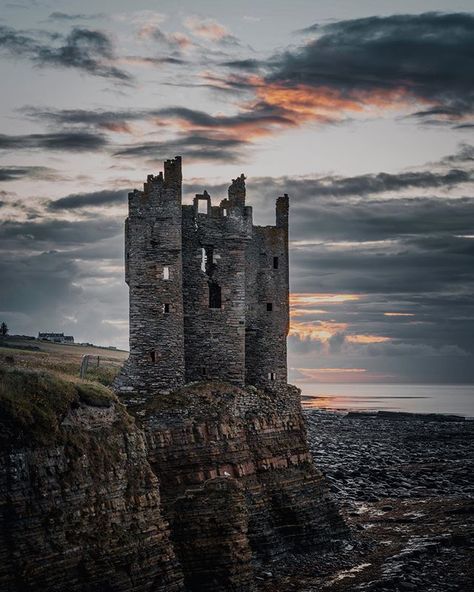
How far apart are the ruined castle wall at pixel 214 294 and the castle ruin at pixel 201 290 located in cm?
6

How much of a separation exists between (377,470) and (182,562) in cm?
4057

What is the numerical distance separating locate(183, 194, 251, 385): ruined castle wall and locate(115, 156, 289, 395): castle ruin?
2.3 inches

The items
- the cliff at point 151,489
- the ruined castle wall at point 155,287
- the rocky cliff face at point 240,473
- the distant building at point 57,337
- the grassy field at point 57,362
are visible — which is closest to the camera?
the cliff at point 151,489

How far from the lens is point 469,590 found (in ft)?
138

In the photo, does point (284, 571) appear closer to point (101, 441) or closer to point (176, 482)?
point (176, 482)

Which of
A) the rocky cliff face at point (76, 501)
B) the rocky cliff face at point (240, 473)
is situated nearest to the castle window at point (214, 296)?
the rocky cliff face at point (240, 473)

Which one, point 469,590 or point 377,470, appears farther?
point 377,470

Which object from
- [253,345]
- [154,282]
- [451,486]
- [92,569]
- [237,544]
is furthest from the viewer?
[451,486]

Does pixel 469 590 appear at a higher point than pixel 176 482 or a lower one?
lower

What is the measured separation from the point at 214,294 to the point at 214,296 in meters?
0.12

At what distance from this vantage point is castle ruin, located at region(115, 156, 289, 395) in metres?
50.1

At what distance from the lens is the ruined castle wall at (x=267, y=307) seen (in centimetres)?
5719

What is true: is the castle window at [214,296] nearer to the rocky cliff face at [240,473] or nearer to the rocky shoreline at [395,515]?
the rocky cliff face at [240,473]

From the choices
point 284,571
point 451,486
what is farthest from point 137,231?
point 451,486
